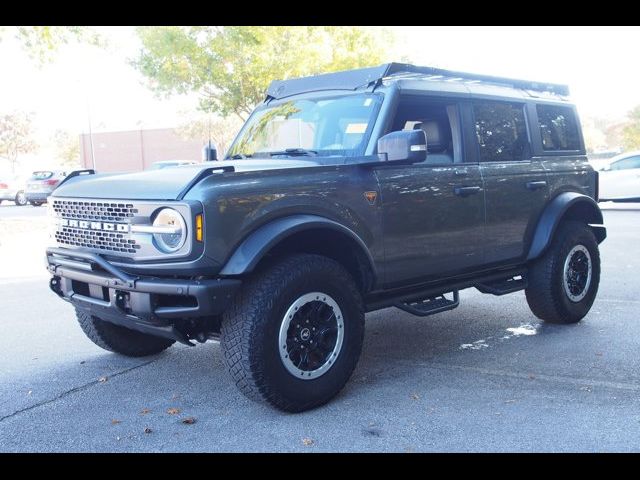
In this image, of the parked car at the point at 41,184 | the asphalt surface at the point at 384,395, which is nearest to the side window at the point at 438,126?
the asphalt surface at the point at 384,395

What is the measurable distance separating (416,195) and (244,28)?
1625cm

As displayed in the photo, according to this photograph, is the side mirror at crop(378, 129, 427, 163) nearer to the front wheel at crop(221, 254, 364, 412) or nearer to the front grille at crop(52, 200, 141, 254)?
the front wheel at crop(221, 254, 364, 412)

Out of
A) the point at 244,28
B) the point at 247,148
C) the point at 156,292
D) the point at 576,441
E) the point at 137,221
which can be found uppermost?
the point at 244,28

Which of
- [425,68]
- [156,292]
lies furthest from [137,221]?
[425,68]

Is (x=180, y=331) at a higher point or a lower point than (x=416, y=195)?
lower

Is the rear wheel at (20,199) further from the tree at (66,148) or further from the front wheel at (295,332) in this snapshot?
the tree at (66,148)

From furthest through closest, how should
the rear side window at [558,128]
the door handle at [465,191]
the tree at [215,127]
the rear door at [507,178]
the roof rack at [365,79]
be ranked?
the tree at [215,127]
the rear side window at [558,128]
the rear door at [507,178]
the door handle at [465,191]
the roof rack at [365,79]

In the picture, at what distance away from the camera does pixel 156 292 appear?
3895 millimetres

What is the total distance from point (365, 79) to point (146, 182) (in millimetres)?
1886

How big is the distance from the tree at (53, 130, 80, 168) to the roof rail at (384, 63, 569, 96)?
68951 millimetres

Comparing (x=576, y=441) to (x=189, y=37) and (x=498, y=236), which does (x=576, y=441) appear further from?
(x=189, y=37)

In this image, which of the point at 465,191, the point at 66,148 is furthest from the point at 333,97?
the point at 66,148

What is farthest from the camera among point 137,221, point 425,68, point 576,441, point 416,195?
point 425,68

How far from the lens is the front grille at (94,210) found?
13.6 ft
